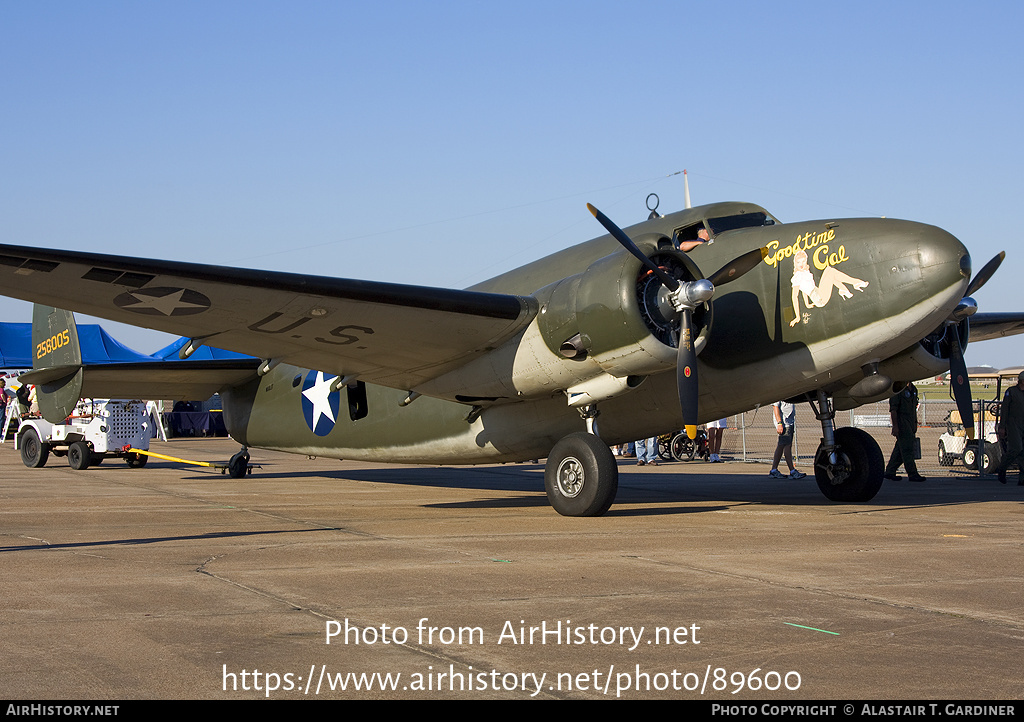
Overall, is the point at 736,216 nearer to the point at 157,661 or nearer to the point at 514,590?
the point at 514,590

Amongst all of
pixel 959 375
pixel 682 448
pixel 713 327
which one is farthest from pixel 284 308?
pixel 682 448

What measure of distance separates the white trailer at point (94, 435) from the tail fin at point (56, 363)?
4803mm

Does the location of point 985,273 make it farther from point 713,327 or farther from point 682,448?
point 682,448

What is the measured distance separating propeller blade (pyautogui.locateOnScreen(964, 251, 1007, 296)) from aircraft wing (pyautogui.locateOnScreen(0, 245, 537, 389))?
18.7ft

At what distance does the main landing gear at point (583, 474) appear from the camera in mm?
10492

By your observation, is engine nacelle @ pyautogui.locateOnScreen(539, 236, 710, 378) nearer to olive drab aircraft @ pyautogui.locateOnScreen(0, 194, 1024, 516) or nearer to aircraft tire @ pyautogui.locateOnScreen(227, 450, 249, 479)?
olive drab aircraft @ pyautogui.locateOnScreen(0, 194, 1024, 516)

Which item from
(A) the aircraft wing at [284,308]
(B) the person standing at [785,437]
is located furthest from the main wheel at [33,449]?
(B) the person standing at [785,437]

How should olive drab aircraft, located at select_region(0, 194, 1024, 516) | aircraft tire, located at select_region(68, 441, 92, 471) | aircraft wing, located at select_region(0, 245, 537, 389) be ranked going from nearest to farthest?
aircraft wing, located at select_region(0, 245, 537, 389) < olive drab aircraft, located at select_region(0, 194, 1024, 516) < aircraft tire, located at select_region(68, 441, 92, 471)

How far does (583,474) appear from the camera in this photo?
1065 centimetres

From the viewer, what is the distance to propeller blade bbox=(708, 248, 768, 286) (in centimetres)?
1025

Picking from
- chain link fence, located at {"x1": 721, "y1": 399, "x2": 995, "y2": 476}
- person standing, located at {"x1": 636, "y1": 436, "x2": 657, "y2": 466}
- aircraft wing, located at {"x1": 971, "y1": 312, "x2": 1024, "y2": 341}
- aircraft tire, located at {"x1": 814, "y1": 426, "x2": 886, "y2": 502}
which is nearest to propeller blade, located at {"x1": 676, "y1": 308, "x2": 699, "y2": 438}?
aircraft tire, located at {"x1": 814, "y1": 426, "x2": 886, "y2": 502}

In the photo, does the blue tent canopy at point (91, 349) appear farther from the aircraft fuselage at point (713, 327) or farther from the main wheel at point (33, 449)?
the aircraft fuselage at point (713, 327)
